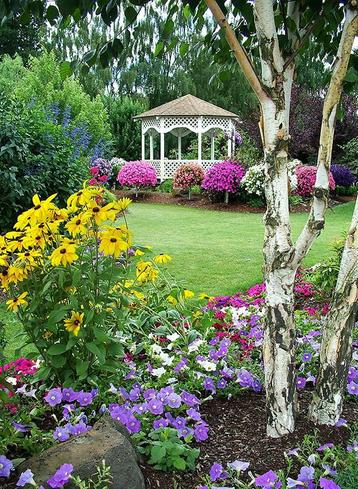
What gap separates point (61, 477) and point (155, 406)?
637 millimetres

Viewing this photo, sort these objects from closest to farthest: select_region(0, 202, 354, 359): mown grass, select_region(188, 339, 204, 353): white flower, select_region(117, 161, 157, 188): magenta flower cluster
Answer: select_region(188, 339, 204, 353): white flower
select_region(0, 202, 354, 359): mown grass
select_region(117, 161, 157, 188): magenta flower cluster

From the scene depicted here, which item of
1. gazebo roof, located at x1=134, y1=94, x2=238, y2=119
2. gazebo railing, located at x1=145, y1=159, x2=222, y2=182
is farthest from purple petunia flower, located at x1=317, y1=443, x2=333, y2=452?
gazebo roof, located at x1=134, y1=94, x2=238, y2=119

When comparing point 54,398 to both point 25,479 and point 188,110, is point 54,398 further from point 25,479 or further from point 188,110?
point 188,110

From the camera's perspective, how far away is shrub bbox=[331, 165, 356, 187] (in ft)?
56.6

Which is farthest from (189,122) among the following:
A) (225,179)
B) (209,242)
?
(209,242)

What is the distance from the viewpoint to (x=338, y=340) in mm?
2312

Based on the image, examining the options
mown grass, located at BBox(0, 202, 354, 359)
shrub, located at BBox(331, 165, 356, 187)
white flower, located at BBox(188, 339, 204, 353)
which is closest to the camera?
white flower, located at BBox(188, 339, 204, 353)

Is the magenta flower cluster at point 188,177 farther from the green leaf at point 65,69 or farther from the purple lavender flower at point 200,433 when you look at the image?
the purple lavender flower at point 200,433

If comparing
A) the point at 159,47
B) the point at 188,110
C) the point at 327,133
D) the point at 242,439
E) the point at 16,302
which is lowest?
the point at 242,439

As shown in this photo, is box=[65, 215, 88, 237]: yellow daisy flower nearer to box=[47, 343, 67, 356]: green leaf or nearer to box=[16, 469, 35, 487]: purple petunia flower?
box=[47, 343, 67, 356]: green leaf

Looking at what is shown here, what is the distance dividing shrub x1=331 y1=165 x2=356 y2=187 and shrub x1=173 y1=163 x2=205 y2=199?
158 inches

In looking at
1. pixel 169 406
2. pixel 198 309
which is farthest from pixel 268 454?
pixel 198 309

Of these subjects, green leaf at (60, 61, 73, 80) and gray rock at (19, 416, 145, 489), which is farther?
green leaf at (60, 61, 73, 80)

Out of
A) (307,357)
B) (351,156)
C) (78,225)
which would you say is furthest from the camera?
(351,156)
